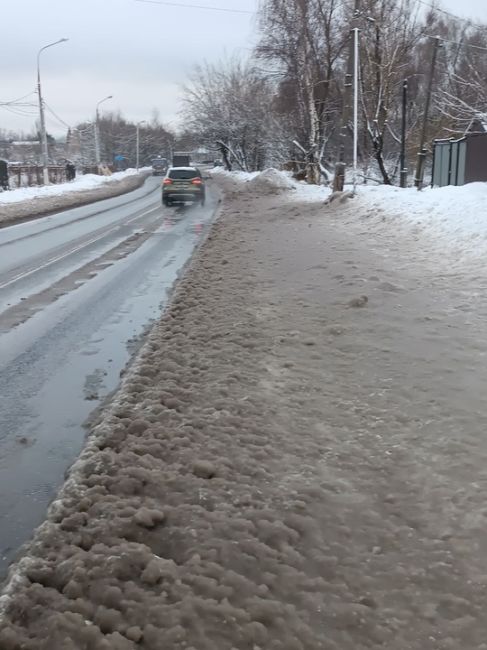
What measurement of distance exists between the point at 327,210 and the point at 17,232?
9.89 meters

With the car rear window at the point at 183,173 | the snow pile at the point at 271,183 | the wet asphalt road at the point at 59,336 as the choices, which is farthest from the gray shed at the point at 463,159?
the wet asphalt road at the point at 59,336

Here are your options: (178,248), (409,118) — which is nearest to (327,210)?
(178,248)

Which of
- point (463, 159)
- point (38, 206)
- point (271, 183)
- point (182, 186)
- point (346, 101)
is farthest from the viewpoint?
point (271, 183)

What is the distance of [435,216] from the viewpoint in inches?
519

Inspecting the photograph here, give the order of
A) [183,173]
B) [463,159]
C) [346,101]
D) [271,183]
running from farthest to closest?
[271,183] < [183,173] < [463,159] < [346,101]

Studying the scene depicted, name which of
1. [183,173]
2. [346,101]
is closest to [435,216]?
[346,101]

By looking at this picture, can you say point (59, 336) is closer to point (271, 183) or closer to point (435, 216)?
point (435, 216)

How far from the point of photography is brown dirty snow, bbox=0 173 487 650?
2.47m

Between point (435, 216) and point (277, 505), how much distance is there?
11144 mm

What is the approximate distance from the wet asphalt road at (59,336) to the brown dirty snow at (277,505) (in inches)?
13.5

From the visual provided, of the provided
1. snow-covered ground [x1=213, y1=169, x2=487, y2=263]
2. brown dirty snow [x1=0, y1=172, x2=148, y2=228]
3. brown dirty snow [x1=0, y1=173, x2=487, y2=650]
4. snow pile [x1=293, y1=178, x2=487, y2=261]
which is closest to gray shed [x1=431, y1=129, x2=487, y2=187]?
snow-covered ground [x1=213, y1=169, x2=487, y2=263]

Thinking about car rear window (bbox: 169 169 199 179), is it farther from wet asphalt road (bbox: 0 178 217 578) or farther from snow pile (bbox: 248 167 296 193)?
wet asphalt road (bbox: 0 178 217 578)

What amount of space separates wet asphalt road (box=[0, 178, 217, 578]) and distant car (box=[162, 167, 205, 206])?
448 inches

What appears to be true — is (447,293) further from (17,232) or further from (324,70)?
(324,70)
